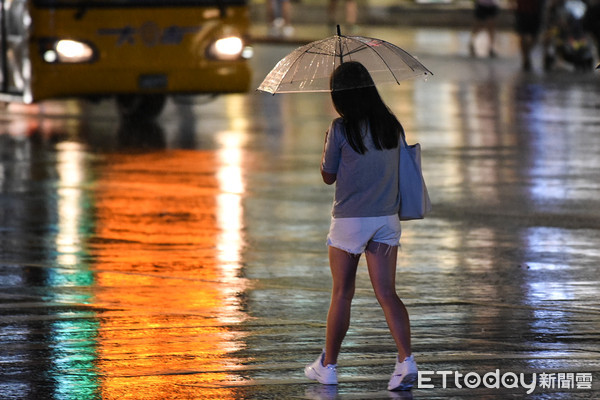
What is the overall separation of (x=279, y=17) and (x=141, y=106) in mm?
19854

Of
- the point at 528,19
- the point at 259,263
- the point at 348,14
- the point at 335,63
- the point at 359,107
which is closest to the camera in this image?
the point at 359,107

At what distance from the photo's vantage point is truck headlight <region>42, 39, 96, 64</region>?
15.5 metres

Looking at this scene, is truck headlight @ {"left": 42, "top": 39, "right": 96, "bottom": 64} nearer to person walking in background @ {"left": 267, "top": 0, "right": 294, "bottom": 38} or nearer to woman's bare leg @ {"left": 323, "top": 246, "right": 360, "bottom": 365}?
woman's bare leg @ {"left": 323, "top": 246, "right": 360, "bottom": 365}

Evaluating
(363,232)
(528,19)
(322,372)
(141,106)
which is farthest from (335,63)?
(528,19)

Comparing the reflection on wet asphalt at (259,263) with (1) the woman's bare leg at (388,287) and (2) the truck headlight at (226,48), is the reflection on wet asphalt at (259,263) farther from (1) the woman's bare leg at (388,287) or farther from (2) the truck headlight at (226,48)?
(2) the truck headlight at (226,48)

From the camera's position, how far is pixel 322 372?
612 centimetres

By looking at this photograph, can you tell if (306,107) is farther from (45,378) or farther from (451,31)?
(451,31)

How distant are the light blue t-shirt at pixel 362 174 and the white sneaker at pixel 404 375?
0.70 metres

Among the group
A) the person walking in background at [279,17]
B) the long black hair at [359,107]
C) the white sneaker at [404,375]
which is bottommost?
the white sneaker at [404,375]

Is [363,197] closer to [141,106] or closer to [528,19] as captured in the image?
[141,106]

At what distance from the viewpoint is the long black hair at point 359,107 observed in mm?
5910

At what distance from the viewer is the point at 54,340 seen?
6992 millimetres

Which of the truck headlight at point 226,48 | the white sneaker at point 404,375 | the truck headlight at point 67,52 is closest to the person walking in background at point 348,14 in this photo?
the truck headlight at point 226,48

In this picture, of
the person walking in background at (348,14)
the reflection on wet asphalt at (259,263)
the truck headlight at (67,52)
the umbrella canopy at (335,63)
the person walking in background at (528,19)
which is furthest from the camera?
the person walking in background at (348,14)
